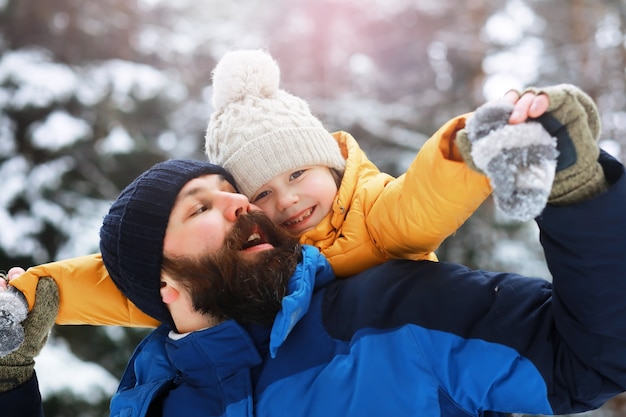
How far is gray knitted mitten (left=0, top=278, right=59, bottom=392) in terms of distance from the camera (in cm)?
170

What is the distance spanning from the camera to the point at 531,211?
3.34ft

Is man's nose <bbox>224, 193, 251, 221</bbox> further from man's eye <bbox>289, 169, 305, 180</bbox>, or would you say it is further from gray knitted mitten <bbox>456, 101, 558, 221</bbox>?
gray knitted mitten <bbox>456, 101, 558, 221</bbox>

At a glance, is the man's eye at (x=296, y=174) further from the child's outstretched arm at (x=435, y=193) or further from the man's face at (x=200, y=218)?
the child's outstretched arm at (x=435, y=193)

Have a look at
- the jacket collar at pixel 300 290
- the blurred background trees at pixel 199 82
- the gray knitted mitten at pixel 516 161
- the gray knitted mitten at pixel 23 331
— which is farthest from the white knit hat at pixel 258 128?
the gray knitted mitten at pixel 516 161

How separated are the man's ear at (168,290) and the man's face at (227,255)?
4cm

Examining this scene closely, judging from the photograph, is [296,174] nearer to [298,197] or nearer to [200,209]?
[298,197]

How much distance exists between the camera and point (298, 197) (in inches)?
75.3

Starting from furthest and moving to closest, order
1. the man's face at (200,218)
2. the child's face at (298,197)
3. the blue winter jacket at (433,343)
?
the child's face at (298,197), the man's face at (200,218), the blue winter jacket at (433,343)

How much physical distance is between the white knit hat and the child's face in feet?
0.10

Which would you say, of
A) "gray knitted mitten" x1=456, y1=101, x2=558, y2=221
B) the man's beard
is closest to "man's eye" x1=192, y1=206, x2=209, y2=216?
the man's beard

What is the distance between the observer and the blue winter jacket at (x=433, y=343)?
1.13 metres

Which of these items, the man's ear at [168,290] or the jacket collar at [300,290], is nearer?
the jacket collar at [300,290]

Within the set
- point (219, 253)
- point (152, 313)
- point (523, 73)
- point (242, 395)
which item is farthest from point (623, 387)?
point (523, 73)

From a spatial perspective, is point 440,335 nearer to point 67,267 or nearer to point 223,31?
point 67,267
